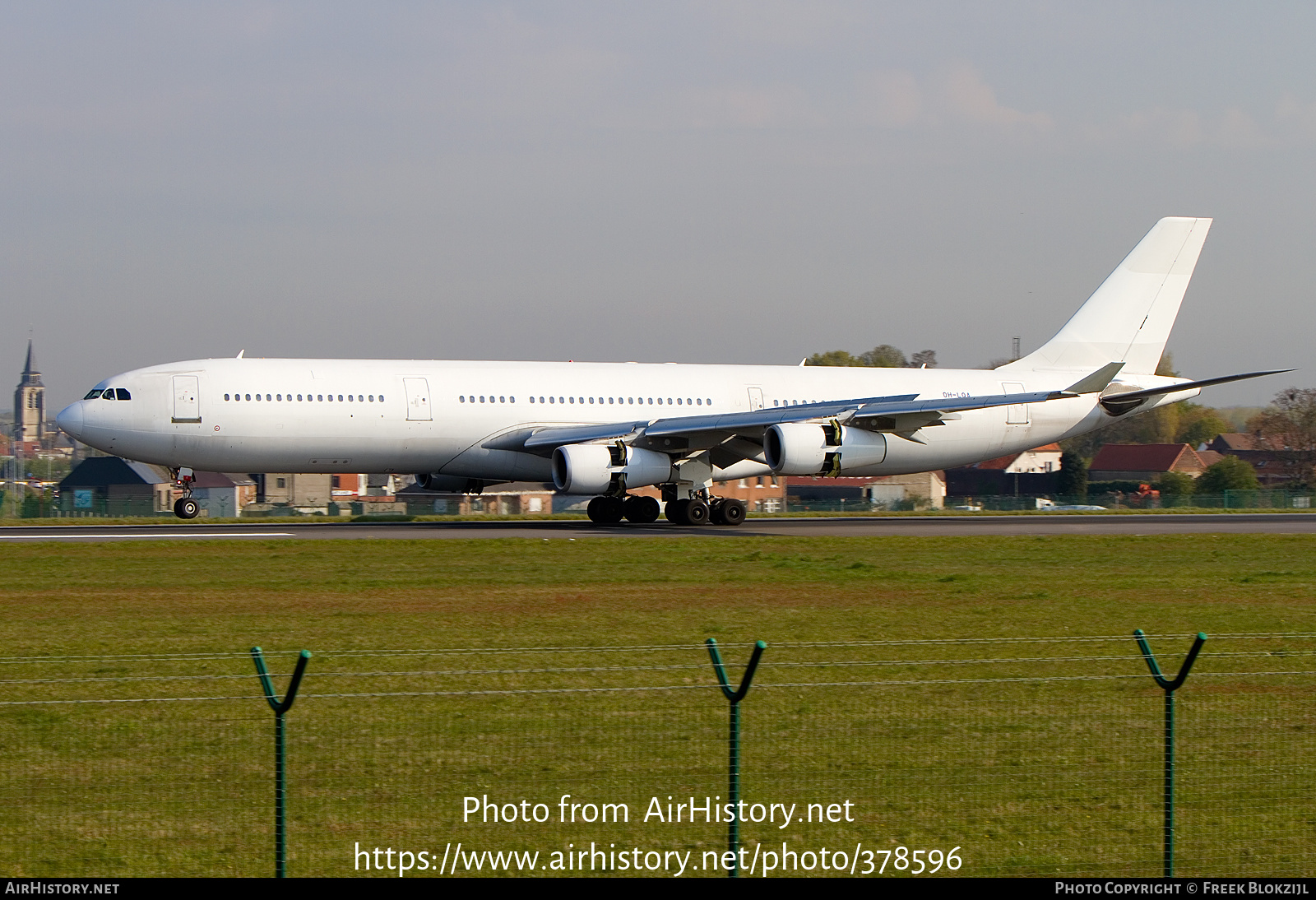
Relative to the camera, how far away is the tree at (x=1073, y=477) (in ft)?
257

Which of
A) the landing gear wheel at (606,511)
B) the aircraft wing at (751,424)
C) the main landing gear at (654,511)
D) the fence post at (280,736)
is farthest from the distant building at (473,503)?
the fence post at (280,736)

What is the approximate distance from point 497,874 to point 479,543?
21848 millimetres

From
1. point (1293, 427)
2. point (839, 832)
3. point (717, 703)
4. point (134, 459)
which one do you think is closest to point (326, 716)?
point (717, 703)

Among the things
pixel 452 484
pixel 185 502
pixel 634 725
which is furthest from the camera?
pixel 452 484

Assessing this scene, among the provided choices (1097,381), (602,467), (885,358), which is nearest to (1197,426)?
(885,358)

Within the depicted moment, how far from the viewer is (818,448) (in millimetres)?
34969

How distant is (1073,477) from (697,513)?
47.5m

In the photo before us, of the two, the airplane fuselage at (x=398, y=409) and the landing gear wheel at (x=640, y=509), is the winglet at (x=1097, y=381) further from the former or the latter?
the landing gear wheel at (x=640, y=509)

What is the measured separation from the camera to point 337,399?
35.1 meters

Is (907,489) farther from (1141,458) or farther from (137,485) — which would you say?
(137,485)

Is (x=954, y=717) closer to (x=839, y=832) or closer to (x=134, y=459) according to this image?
(x=839, y=832)

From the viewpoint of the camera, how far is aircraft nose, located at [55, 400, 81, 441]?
114 ft

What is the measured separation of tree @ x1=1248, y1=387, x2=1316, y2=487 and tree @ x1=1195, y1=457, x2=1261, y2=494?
43.9 ft

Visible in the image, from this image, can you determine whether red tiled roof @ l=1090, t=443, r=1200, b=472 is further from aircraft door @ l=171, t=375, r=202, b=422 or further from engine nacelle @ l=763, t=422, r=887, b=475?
aircraft door @ l=171, t=375, r=202, b=422
